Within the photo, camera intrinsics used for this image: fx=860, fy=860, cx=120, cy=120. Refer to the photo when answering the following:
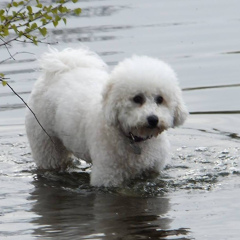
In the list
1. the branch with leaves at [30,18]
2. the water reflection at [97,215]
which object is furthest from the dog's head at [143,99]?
the branch with leaves at [30,18]

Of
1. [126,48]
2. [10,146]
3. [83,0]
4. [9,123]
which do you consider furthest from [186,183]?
[83,0]

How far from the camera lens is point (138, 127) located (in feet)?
24.5

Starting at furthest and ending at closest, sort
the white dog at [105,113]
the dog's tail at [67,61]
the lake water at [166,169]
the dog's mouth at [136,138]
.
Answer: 1. the dog's tail at [67,61]
2. the dog's mouth at [136,138]
3. the white dog at [105,113]
4. the lake water at [166,169]

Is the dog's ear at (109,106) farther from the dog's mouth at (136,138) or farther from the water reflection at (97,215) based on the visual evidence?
the water reflection at (97,215)

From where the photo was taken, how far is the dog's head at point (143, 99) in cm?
740

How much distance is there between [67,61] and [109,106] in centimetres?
136

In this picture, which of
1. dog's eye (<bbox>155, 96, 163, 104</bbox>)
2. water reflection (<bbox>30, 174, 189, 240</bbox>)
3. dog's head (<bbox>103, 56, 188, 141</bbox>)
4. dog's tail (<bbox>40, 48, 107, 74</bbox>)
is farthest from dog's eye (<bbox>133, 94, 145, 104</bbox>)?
dog's tail (<bbox>40, 48, 107, 74</bbox>)

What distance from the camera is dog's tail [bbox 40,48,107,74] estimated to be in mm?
8727

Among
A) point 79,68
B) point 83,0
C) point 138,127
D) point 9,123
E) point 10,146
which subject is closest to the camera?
point 138,127

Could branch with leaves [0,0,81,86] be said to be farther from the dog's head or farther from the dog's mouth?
the dog's mouth

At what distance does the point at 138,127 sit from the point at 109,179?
0.78 metres

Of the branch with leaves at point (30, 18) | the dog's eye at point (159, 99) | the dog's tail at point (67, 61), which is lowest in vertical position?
the dog's eye at point (159, 99)

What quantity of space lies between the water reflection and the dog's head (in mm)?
669

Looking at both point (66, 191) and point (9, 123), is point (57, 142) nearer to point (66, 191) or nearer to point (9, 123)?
point (66, 191)
